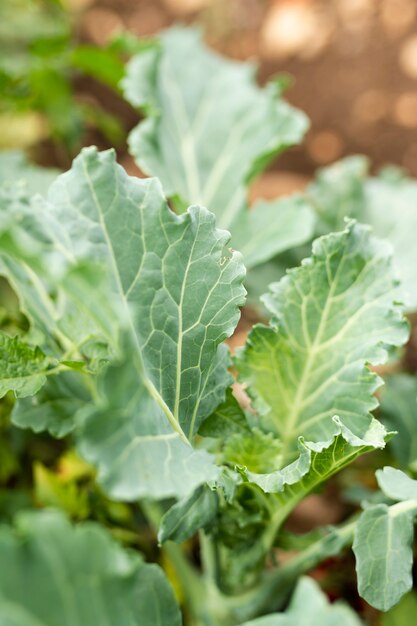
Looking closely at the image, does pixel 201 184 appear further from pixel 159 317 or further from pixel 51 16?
pixel 51 16

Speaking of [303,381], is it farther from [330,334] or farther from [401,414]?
[401,414]

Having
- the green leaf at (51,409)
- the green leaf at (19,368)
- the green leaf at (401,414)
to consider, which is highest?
the green leaf at (19,368)

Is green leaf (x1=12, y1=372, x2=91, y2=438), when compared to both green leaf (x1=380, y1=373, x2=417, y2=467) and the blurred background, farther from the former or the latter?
the blurred background

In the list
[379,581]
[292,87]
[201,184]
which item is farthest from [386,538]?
[292,87]

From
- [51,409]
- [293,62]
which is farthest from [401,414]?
[293,62]

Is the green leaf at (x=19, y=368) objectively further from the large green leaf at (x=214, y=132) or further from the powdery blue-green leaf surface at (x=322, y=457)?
the large green leaf at (x=214, y=132)

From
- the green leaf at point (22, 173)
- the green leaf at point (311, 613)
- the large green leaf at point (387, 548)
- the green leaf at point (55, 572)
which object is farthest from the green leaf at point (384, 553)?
the green leaf at point (22, 173)
